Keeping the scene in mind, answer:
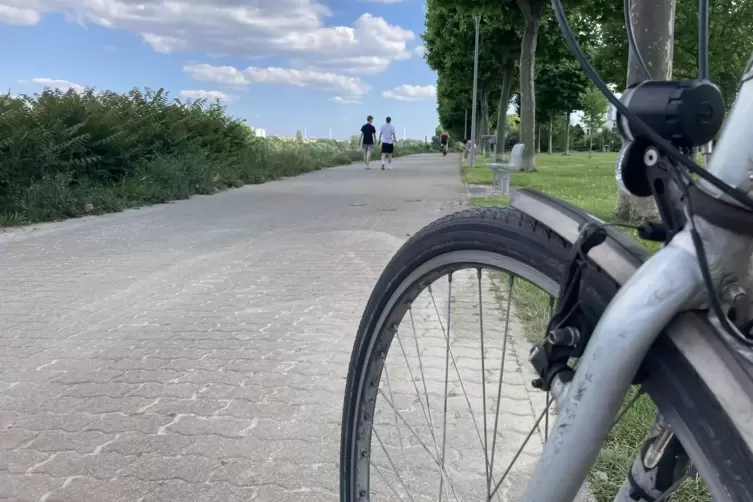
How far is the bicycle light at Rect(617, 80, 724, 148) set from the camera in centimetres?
90

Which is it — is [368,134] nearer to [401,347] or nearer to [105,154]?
[105,154]

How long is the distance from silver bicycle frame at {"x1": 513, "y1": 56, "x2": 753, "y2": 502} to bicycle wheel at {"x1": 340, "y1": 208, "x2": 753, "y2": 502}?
4 cm

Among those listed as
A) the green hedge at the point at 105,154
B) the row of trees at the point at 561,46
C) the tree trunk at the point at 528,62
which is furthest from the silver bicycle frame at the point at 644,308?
the tree trunk at the point at 528,62

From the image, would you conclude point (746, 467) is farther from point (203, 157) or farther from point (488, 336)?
point (203, 157)

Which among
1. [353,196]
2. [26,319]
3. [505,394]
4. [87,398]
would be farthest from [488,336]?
[353,196]

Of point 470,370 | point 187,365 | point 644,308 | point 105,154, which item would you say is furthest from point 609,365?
point 105,154

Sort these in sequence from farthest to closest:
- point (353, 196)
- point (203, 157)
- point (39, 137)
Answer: point (203, 157), point (353, 196), point (39, 137)

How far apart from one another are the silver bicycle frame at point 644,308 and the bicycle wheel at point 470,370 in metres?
0.04

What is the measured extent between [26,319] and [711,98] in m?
5.14

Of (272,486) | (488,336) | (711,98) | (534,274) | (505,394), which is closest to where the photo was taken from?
(711,98)

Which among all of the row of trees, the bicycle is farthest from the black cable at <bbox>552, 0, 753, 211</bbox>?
the row of trees

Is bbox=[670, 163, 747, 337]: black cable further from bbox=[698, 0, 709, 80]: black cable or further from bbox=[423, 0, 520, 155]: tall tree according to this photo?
bbox=[423, 0, 520, 155]: tall tree

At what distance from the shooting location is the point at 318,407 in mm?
3428

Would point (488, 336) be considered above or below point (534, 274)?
below
